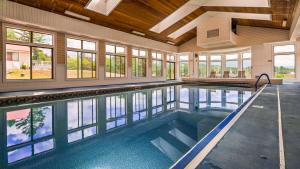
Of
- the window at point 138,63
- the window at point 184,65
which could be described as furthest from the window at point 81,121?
the window at point 184,65

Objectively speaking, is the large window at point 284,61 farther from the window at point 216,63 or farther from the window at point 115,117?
the window at point 115,117

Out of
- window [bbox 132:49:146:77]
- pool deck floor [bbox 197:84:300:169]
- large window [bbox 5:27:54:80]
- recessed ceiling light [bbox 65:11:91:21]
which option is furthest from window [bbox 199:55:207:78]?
pool deck floor [bbox 197:84:300:169]

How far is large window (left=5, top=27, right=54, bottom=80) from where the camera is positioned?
7387 millimetres

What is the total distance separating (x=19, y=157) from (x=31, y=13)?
691 cm

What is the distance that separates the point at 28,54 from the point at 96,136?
22.7 feet

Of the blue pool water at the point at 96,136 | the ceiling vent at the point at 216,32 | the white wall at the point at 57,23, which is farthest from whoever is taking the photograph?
the ceiling vent at the point at 216,32

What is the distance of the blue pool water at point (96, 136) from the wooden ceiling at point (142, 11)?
462 cm

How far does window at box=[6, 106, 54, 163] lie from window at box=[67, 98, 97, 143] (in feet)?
1.16

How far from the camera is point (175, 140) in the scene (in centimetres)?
282

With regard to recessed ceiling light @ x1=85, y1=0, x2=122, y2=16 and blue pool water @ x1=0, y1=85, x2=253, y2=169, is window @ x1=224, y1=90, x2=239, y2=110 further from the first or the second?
recessed ceiling light @ x1=85, y1=0, x2=122, y2=16

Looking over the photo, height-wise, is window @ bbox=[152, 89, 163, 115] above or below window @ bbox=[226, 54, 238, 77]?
below

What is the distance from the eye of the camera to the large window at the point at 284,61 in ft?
41.3

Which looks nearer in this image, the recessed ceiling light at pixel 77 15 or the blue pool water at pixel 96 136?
the blue pool water at pixel 96 136

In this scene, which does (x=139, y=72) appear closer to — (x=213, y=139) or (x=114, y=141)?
(x=114, y=141)
